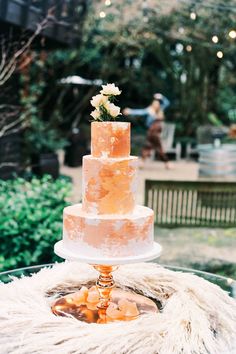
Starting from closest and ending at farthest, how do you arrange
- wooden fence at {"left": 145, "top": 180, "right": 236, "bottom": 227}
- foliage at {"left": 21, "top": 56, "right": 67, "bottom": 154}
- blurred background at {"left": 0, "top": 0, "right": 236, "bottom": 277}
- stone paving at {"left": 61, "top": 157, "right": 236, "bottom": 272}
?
blurred background at {"left": 0, "top": 0, "right": 236, "bottom": 277}, stone paving at {"left": 61, "top": 157, "right": 236, "bottom": 272}, wooden fence at {"left": 145, "top": 180, "right": 236, "bottom": 227}, foliage at {"left": 21, "top": 56, "right": 67, "bottom": 154}

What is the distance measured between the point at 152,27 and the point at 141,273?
40.5 ft

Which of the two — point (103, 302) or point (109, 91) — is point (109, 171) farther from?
point (103, 302)

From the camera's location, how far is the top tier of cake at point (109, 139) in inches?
93.2

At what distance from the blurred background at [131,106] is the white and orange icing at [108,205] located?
2181 millimetres

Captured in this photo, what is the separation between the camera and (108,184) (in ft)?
7.75

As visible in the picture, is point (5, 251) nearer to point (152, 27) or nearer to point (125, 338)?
point (125, 338)

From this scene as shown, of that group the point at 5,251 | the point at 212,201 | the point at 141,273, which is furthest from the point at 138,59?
the point at 141,273

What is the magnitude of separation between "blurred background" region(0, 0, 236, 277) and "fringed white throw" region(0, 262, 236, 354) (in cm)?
186

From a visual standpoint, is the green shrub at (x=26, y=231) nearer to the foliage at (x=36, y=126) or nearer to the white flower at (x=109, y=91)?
the white flower at (x=109, y=91)

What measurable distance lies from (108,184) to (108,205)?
11cm

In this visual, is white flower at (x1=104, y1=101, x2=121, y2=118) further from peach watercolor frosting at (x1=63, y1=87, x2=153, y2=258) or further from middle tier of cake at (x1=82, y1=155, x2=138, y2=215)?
middle tier of cake at (x1=82, y1=155, x2=138, y2=215)

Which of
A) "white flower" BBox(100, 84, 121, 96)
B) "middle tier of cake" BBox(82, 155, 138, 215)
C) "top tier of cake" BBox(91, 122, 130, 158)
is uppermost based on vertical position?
"white flower" BBox(100, 84, 121, 96)

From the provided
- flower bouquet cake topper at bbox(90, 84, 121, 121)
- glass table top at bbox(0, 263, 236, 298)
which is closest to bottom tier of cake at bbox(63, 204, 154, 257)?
flower bouquet cake topper at bbox(90, 84, 121, 121)

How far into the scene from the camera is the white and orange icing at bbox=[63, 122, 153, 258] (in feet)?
7.70
